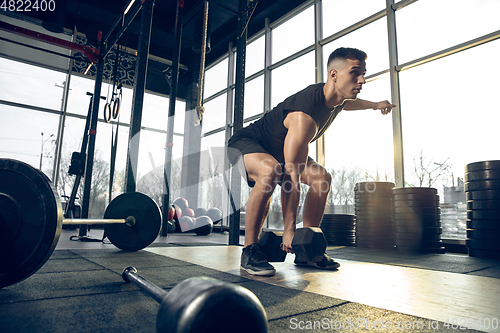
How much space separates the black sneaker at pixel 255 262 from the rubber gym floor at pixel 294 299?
1.6 inches

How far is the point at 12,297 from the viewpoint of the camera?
0.99 meters

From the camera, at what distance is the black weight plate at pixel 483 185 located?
252 centimetres

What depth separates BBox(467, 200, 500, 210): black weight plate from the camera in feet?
8.24

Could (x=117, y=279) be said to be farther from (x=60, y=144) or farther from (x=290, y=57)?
(x=60, y=144)

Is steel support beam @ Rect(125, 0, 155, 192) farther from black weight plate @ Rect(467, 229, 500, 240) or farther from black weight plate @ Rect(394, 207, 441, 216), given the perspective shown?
black weight plate @ Rect(467, 229, 500, 240)

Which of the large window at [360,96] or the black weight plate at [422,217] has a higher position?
the large window at [360,96]

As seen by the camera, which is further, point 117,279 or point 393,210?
point 393,210

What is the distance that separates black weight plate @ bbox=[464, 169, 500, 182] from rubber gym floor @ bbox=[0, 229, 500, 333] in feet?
4.08

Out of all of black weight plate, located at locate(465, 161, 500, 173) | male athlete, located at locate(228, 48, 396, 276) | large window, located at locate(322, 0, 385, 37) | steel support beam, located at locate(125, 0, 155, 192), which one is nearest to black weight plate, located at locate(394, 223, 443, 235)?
black weight plate, located at locate(465, 161, 500, 173)

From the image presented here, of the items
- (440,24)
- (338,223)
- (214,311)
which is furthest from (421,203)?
(214,311)

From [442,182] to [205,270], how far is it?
3361mm

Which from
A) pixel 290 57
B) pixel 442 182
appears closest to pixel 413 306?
pixel 442 182

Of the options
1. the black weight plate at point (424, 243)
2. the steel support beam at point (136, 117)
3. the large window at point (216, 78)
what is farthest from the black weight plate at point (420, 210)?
the large window at point (216, 78)

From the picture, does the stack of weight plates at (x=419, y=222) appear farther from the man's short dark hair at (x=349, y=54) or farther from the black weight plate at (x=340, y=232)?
the man's short dark hair at (x=349, y=54)
